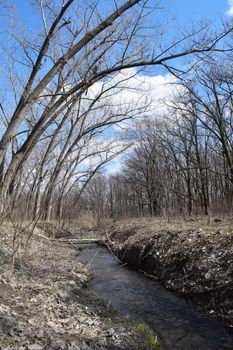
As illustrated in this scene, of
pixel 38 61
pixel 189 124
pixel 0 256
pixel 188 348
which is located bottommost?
pixel 188 348

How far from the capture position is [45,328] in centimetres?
491

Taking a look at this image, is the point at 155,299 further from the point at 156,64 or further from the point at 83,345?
the point at 156,64

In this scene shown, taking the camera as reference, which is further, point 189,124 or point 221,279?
point 189,124

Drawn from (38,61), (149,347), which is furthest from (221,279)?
(38,61)

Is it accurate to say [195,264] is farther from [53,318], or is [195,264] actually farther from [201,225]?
[201,225]

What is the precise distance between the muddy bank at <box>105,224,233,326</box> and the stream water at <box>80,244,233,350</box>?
0.28 meters

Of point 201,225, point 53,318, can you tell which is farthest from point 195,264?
point 201,225

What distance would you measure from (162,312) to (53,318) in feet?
9.25

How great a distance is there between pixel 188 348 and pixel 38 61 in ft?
25.5

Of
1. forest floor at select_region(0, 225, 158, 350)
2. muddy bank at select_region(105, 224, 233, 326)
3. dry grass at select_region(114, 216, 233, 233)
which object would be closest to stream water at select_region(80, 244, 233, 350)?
muddy bank at select_region(105, 224, 233, 326)

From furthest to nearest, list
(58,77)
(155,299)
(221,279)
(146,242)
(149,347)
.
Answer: (58,77) < (146,242) < (155,299) < (221,279) < (149,347)

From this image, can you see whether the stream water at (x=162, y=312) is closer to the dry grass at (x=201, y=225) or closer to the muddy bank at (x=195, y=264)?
the muddy bank at (x=195, y=264)

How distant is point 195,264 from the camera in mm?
8812

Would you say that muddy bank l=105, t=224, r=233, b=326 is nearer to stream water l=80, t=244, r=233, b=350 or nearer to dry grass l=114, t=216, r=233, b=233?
stream water l=80, t=244, r=233, b=350
